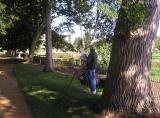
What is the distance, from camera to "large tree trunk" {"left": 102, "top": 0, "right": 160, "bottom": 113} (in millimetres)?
10578

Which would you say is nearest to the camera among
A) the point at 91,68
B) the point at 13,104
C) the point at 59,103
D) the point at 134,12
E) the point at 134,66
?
the point at 134,12

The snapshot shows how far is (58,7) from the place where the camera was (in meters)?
35.0

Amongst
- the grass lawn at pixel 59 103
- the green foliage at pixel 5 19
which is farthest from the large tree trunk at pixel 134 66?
the green foliage at pixel 5 19

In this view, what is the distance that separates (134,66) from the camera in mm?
10602

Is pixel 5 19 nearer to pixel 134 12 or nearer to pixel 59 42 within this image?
pixel 59 42

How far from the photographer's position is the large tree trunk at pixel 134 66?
34.7ft

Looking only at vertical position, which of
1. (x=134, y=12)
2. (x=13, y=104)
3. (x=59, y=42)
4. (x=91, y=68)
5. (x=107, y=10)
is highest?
(x=59, y=42)

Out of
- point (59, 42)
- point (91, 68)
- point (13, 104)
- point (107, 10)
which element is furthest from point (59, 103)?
point (59, 42)

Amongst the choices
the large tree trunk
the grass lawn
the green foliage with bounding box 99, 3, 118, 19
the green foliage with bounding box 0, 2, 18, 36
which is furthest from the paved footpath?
the green foliage with bounding box 0, 2, 18, 36

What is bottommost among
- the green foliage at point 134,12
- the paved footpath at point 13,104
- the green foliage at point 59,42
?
the paved footpath at point 13,104

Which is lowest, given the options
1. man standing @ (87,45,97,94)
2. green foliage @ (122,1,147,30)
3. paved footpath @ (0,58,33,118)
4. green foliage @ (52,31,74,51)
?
paved footpath @ (0,58,33,118)

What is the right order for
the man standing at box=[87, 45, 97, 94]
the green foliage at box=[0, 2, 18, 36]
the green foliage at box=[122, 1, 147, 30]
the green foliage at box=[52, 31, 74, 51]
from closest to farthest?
the green foliage at box=[122, 1, 147, 30]
the man standing at box=[87, 45, 97, 94]
the green foliage at box=[0, 2, 18, 36]
the green foliage at box=[52, 31, 74, 51]

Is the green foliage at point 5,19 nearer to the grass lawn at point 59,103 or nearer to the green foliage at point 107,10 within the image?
the grass lawn at point 59,103

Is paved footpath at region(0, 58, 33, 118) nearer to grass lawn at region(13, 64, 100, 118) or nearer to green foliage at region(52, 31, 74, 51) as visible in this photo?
grass lawn at region(13, 64, 100, 118)
